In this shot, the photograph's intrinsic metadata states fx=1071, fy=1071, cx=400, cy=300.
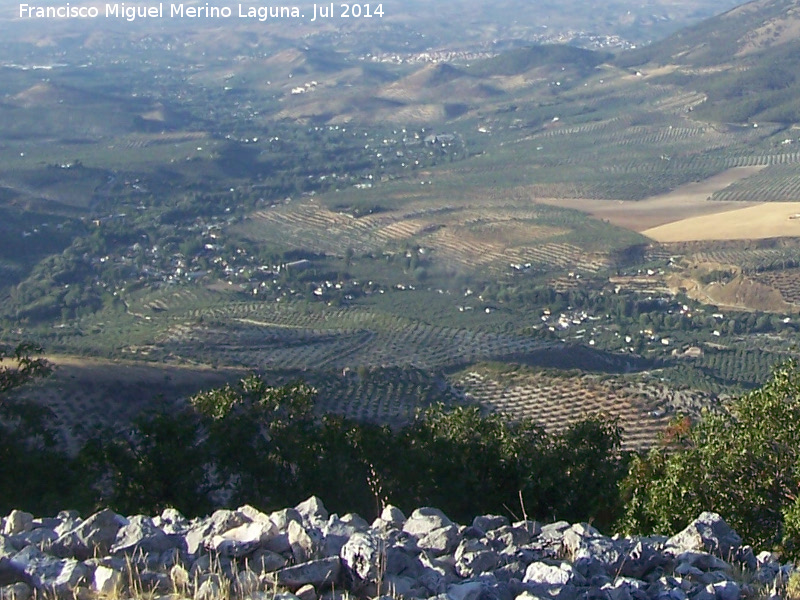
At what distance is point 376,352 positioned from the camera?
4078cm

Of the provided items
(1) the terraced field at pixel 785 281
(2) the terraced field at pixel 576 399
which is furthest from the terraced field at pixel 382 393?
(1) the terraced field at pixel 785 281

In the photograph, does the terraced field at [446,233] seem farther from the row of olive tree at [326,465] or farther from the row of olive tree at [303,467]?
the row of olive tree at [303,467]

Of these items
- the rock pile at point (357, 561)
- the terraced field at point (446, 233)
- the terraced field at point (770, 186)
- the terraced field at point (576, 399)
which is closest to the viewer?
the rock pile at point (357, 561)

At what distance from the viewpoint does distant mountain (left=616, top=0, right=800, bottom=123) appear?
4087 inches

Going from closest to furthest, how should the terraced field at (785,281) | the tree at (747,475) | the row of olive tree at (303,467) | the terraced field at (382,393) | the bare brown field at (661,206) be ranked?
the tree at (747,475) → the row of olive tree at (303,467) → the terraced field at (382,393) → the terraced field at (785,281) → the bare brown field at (661,206)

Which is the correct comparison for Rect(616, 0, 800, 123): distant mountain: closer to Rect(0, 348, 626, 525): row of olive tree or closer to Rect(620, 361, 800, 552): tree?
Rect(0, 348, 626, 525): row of olive tree

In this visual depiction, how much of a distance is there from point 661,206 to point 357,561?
224 feet

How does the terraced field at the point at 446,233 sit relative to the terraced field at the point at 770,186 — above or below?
below

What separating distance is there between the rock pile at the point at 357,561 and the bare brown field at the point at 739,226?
179 ft

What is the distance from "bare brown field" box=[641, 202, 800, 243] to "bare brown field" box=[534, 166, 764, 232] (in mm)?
1083

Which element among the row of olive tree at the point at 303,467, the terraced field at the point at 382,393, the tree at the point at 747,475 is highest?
the tree at the point at 747,475

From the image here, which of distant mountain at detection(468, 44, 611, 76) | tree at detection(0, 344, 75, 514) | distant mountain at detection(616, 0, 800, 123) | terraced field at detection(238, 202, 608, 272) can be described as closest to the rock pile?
tree at detection(0, 344, 75, 514)

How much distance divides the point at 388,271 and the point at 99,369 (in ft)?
111

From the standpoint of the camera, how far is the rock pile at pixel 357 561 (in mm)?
8039
